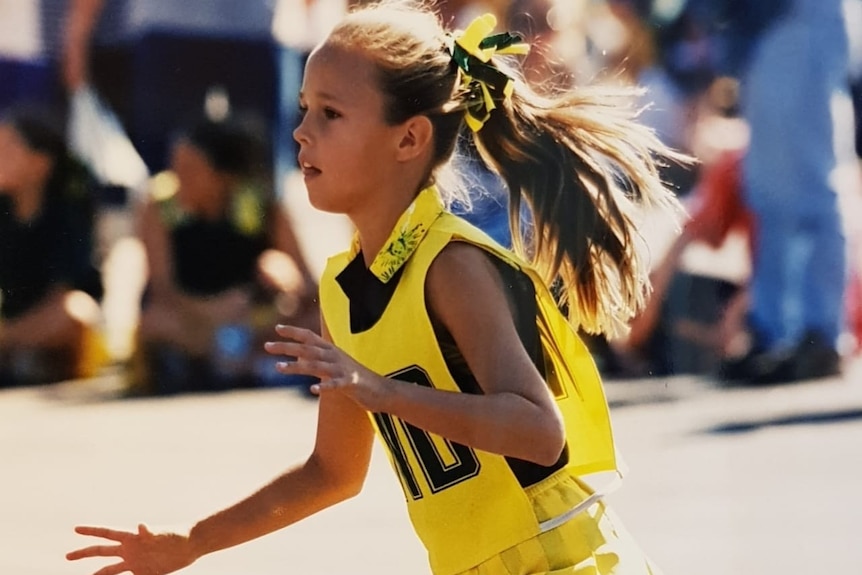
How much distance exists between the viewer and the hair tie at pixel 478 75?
2832mm

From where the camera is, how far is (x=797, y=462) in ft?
18.6

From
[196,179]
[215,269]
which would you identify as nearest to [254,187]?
[196,179]

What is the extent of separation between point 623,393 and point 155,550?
4252mm

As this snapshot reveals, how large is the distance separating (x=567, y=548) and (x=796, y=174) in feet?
14.7

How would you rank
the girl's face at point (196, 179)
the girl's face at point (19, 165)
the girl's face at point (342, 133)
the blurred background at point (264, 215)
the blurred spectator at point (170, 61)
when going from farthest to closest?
1. the blurred spectator at point (170, 61)
2. the girl's face at point (196, 179)
3. the girl's face at point (19, 165)
4. the blurred background at point (264, 215)
5. the girl's face at point (342, 133)

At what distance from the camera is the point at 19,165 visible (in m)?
6.87

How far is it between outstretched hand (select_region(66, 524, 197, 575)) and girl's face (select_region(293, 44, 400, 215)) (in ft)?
1.90

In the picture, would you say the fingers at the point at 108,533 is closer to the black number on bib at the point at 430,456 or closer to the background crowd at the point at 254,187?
the black number on bib at the point at 430,456

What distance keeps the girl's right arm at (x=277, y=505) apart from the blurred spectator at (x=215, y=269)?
4240 mm

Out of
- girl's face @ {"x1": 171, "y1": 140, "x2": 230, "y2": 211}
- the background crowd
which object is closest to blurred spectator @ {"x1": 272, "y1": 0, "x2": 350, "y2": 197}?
the background crowd

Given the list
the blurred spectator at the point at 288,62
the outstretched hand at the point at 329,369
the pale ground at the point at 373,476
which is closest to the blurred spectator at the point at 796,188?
the pale ground at the point at 373,476

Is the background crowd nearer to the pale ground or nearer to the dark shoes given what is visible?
the dark shoes

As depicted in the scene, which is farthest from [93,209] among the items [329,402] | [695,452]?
[329,402]

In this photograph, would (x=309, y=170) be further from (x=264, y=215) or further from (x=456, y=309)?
(x=264, y=215)
